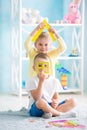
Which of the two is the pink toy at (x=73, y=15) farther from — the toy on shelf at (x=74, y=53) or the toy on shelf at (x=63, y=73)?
the toy on shelf at (x=63, y=73)

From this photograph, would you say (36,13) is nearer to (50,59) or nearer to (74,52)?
(74,52)

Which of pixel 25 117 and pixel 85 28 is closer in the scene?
pixel 25 117

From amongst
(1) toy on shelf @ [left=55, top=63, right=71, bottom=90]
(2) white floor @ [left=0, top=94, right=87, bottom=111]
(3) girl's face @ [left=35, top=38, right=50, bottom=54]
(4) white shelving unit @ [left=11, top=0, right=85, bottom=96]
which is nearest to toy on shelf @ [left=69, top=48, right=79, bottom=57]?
(4) white shelving unit @ [left=11, top=0, right=85, bottom=96]

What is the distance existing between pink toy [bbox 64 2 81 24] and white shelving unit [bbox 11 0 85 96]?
0.18ft

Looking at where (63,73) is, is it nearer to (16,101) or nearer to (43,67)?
(16,101)

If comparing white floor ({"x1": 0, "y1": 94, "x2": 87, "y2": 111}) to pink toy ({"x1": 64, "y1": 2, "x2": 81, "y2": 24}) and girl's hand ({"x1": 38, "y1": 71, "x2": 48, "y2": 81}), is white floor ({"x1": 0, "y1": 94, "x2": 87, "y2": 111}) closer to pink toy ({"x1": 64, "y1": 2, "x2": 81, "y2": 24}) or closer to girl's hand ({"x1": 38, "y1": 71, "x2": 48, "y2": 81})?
girl's hand ({"x1": 38, "y1": 71, "x2": 48, "y2": 81})

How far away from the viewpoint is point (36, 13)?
3.84m

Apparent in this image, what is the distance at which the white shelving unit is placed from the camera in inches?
145

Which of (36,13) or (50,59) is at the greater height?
(36,13)

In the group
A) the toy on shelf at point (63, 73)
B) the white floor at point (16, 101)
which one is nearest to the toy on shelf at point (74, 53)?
the toy on shelf at point (63, 73)

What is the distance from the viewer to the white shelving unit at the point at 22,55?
3673 mm

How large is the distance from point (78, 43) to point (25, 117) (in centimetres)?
171

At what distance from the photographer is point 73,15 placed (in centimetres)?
384

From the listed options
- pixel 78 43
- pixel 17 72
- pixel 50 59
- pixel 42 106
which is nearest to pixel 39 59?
pixel 50 59
